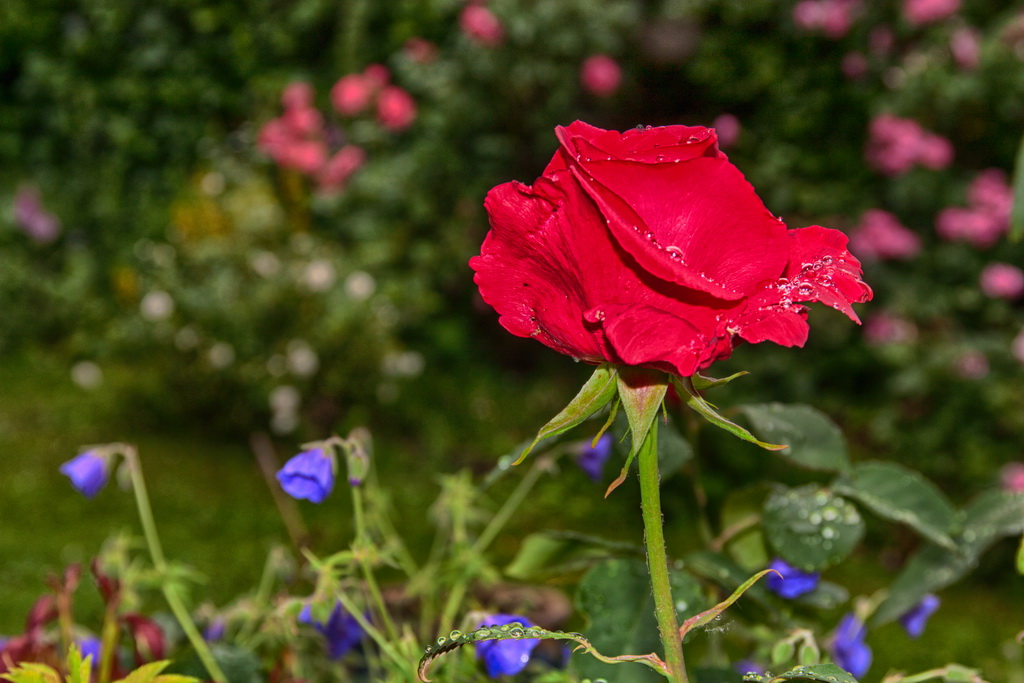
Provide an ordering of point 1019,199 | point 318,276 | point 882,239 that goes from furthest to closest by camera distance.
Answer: point 318,276 < point 882,239 < point 1019,199

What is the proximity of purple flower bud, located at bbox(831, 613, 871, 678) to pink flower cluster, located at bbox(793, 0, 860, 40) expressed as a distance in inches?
118

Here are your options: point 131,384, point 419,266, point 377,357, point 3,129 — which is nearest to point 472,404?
point 377,357

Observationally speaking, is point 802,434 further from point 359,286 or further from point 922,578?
point 359,286

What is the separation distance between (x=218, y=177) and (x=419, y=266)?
1.14 meters

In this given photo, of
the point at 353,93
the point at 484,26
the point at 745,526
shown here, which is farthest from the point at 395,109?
the point at 745,526

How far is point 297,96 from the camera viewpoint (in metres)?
4.36

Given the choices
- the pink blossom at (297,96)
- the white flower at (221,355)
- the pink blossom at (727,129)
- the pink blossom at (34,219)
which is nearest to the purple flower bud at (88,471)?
the white flower at (221,355)

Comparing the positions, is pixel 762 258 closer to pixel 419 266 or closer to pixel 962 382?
pixel 962 382

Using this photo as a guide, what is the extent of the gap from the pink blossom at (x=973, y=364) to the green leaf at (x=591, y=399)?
116 inches

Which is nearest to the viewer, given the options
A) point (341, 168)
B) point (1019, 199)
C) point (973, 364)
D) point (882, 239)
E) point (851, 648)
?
point (1019, 199)

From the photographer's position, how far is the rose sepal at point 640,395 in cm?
53

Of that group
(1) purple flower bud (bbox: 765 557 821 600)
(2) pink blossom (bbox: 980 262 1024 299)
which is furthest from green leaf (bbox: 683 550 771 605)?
(2) pink blossom (bbox: 980 262 1024 299)

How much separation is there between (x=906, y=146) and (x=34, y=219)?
12.9ft

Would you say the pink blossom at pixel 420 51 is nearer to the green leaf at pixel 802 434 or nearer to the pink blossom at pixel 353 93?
the pink blossom at pixel 353 93
